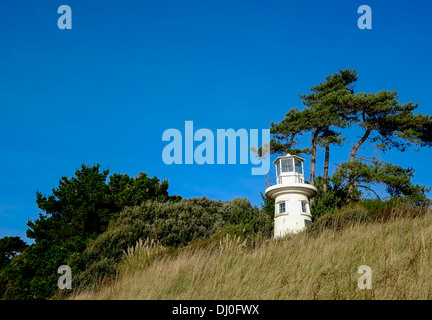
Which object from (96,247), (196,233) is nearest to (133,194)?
(196,233)

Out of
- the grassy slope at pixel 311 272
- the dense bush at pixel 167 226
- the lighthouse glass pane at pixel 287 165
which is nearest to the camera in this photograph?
the grassy slope at pixel 311 272

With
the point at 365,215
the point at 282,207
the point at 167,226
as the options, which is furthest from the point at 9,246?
the point at 365,215

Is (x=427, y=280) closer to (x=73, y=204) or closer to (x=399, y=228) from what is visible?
(x=399, y=228)

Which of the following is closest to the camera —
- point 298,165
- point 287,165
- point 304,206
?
point 304,206

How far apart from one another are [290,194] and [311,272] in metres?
17.9

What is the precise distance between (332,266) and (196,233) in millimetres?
20908

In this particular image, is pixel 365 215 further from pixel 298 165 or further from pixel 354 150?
pixel 354 150

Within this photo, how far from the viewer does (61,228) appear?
3031cm

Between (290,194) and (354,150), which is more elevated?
(354,150)

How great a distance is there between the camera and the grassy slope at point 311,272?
543 centimetres

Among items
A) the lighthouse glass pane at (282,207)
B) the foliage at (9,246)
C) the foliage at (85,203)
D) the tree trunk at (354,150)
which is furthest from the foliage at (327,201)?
the foliage at (9,246)

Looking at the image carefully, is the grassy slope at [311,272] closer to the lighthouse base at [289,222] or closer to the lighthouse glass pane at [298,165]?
the lighthouse base at [289,222]

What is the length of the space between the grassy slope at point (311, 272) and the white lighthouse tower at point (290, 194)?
15286 millimetres

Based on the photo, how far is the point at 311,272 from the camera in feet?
20.1
